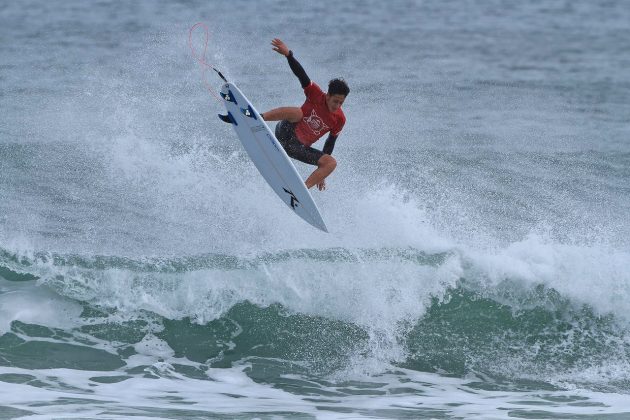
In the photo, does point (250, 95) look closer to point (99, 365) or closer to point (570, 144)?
point (570, 144)

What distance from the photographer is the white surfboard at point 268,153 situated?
10328 millimetres

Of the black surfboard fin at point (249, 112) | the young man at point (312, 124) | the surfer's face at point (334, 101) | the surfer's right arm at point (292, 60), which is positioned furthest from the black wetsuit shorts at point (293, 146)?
the surfer's right arm at point (292, 60)

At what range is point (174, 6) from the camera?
33969mm

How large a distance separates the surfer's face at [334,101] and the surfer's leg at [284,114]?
0.37 metres

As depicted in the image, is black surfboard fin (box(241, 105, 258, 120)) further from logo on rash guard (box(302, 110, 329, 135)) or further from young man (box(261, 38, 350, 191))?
logo on rash guard (box(302, 110, 329, 135))

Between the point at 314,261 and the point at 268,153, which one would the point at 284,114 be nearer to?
the point at 268,153

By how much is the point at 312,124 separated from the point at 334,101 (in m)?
0.49

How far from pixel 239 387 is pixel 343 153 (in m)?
7.26

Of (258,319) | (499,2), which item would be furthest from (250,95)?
(499,2)

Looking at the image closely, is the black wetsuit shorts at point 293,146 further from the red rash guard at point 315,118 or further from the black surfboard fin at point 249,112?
the black surfboard fin at point 249,112

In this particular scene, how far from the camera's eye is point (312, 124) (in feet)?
33.9

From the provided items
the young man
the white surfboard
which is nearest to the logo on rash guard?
the young man

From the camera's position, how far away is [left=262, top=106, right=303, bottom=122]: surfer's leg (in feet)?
33.5

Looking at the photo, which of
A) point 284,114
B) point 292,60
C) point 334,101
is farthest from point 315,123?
point 292,60
